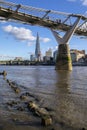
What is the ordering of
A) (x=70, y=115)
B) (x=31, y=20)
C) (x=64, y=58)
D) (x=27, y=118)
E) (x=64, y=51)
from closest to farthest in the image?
(x=27, y=118) → (x=70, y=115) → (x=31, y=20) → (x=64, y=58) → (x=64, y=51)

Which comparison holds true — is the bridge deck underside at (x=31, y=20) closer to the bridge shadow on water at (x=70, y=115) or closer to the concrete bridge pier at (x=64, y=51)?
the concrete bridge pier at (x=64, y=51)

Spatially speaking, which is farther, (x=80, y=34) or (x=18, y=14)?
(x=80, y=34)

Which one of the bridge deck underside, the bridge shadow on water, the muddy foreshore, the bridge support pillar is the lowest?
the bridge shadow on water

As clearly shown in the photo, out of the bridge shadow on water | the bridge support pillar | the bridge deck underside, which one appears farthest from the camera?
the bridge support pillar

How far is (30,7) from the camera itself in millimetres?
77312

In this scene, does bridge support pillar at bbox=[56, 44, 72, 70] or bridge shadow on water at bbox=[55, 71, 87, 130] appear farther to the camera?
bridge support pillar at bbox=[56, 44, 72, 70]

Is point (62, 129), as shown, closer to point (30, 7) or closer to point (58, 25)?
point (30, 7)

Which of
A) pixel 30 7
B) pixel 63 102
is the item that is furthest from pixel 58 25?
pixel 63 102

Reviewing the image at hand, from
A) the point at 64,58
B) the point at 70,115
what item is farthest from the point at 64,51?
the point at 70,115

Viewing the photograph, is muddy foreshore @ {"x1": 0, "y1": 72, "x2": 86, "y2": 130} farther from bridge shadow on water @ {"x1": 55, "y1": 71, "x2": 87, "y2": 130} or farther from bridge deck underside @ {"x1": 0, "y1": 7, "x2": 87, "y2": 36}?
bridge deck underside @ {"x1": 0, "y1": 7, "x2": 87, "y2": 36}

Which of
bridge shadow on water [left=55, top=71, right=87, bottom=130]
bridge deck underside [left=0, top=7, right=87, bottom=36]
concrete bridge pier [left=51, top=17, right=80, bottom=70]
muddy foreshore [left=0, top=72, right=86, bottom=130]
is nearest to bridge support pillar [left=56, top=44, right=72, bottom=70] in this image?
concrete bridge pier [left=51, top=17, right=80, bottom=70]

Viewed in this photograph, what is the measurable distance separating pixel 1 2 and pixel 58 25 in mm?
26038

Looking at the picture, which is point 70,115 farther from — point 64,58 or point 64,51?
point 64,51

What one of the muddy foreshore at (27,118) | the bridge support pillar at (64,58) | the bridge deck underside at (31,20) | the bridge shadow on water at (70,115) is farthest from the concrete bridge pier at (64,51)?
the muddy foreshore at (27,118)
